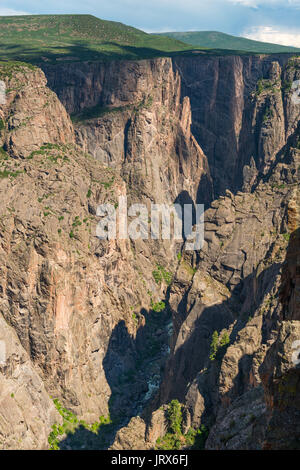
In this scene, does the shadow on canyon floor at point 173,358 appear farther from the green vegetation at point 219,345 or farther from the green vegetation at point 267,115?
the green vegetation at point 267,115

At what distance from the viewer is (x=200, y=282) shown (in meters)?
69.7

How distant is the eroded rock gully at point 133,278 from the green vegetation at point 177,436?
944 mm

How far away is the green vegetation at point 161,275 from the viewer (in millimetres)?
122637

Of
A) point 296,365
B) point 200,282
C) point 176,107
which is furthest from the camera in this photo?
point 176,107

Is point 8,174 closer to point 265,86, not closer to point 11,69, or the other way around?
point 11,69

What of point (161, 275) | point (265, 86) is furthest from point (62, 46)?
point (161, 275)

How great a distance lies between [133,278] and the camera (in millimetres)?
110688

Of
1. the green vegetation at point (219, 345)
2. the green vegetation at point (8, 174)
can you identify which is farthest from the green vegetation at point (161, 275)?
the green vegetation at point (219, 345)

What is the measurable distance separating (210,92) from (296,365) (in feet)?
534

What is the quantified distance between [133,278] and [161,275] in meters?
16.2

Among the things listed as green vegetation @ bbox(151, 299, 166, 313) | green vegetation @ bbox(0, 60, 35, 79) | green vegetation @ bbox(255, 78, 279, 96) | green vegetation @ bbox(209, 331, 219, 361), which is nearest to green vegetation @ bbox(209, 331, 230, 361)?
green vegetation @ bbox(209, 331, 219, 361)

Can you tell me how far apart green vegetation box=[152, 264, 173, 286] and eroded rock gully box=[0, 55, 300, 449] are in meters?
0.60
